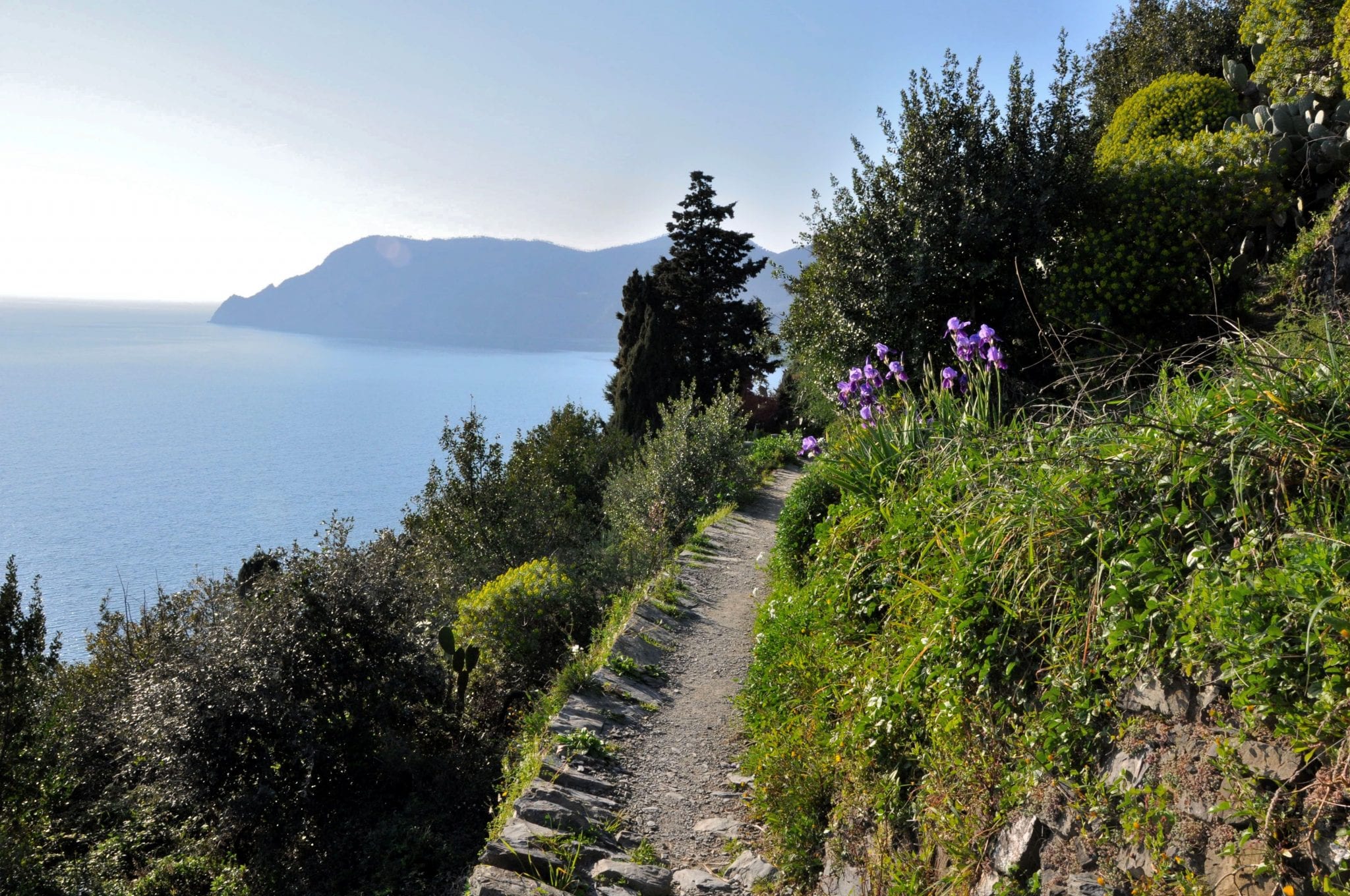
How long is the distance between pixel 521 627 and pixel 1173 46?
19.5 meters

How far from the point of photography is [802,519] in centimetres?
706

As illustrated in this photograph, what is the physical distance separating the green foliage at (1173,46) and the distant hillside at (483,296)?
5213 inches

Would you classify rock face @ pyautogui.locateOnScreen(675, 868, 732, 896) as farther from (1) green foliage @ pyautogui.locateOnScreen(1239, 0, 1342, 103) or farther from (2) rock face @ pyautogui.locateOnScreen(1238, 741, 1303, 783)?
(1) green foliage @ pyautogui.locateOnScreen(1239, 0, 1342, 103)

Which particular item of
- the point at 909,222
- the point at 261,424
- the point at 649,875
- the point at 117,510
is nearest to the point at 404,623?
the point at 649,875

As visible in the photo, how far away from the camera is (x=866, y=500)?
17.5ft

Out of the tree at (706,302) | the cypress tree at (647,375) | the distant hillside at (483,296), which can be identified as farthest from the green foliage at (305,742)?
the distant hillside at (483,296)

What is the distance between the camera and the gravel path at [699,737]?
177 inches

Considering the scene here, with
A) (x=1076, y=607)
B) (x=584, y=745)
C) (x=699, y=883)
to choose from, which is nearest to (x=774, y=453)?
(x=584, y=745)

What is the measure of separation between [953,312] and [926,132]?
97.9 inches

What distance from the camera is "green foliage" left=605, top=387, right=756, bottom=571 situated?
12.2 meters

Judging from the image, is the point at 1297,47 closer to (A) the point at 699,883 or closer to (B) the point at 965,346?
(B) the point at 965,346

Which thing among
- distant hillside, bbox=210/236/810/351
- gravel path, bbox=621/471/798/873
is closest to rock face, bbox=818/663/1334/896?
gravel path, bbox=621/471/798/873

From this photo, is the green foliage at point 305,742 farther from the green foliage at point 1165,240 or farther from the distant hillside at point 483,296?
the distant hillside at point 483,296

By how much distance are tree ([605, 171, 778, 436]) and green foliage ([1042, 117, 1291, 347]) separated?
53.5ft
